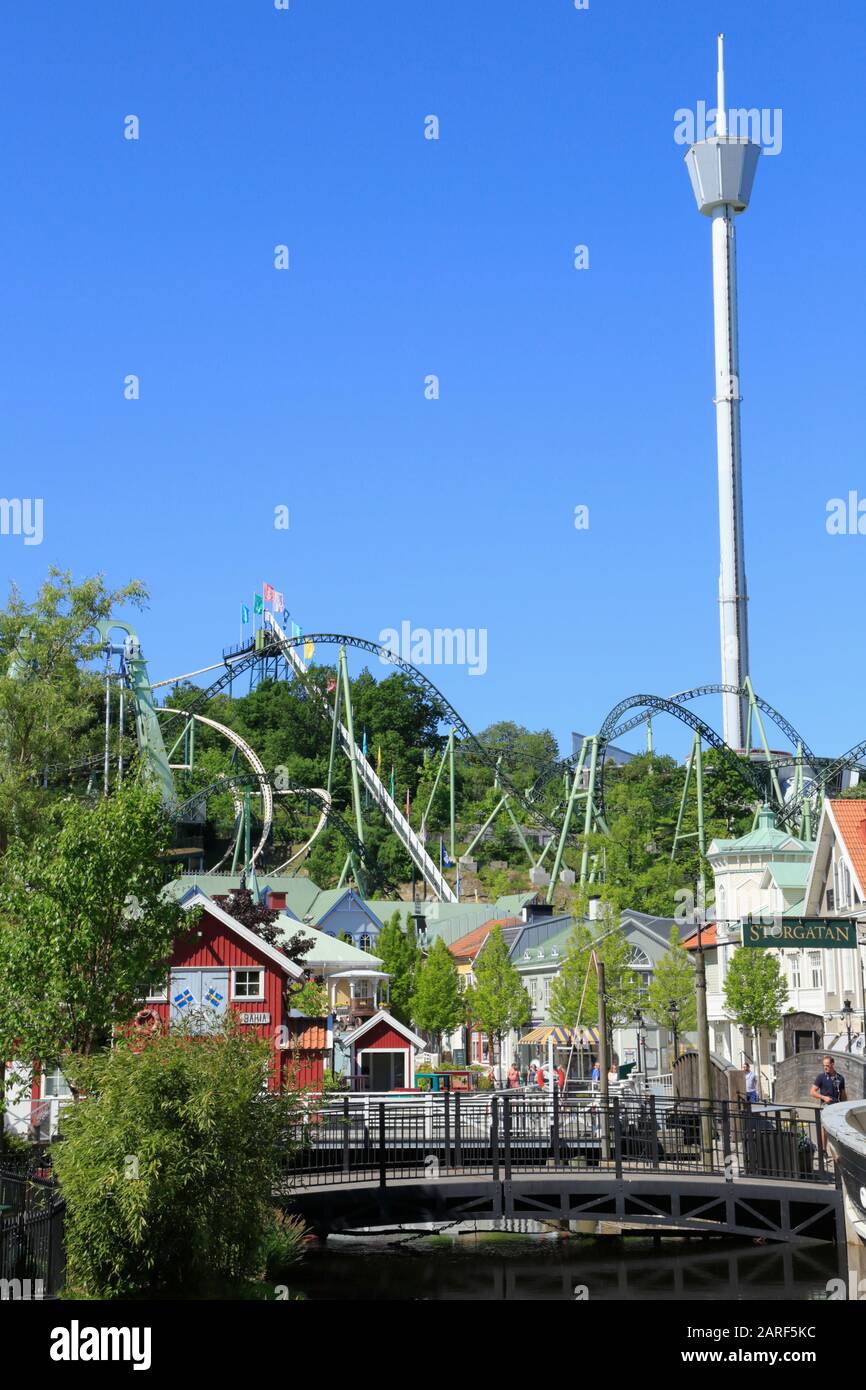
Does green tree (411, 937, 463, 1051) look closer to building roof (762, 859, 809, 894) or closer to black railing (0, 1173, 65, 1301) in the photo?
building roof (762, 859, 809, 894)

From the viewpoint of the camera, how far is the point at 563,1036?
5703cm

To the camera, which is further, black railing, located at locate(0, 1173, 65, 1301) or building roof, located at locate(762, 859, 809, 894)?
building roof, located at locate(762, 859, 809, 894)

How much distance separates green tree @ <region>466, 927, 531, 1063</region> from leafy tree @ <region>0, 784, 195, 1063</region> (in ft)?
124

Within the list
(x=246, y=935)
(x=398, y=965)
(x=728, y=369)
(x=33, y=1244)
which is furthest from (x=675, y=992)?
(x=728, y=369)

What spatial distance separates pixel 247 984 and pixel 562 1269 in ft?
49.7

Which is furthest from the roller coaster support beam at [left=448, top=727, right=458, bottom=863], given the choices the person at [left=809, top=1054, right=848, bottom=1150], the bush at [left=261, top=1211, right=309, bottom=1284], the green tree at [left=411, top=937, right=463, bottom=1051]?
the bush at [left=261, top=1211, right=309, bottom=1284]

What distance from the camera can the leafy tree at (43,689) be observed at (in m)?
35.2

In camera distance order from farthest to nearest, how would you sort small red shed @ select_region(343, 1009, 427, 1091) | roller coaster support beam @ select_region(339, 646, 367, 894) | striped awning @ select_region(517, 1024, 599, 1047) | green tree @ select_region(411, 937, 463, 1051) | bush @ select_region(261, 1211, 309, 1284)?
roller coaster support beam @ select_region(339, 646, 367, 894), green tree @ select_region(411, 937, 463, 1051), striped awning @ select_region(517, 1024, 599, 1047), small red shed @ select_region(343, 1009, 427, 1091), bush @ select_region(261, 1211, 309, 1284)

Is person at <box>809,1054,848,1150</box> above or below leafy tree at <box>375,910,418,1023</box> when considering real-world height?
below

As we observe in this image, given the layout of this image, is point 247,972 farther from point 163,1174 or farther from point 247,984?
point 163,1174

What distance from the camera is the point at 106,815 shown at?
29984mm

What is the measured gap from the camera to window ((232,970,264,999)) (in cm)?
4334

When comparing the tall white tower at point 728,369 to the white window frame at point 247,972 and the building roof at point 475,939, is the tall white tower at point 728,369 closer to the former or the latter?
the building roof at point 475,939
